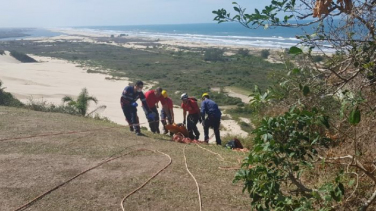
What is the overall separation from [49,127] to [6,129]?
110 centimetres

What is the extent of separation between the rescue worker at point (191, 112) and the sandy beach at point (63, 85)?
810 cm

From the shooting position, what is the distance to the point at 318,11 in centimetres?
362

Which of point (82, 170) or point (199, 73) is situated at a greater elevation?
point (82, 170)

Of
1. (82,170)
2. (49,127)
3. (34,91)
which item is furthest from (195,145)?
(34,91)

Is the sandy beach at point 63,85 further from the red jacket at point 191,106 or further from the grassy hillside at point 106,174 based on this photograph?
the grassy hillside at point 106,174

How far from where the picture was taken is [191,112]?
11.7 meters

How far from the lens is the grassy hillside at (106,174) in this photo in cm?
592

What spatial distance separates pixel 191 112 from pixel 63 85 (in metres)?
25.1

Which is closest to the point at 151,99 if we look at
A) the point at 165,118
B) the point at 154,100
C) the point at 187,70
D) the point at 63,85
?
the point at 154,100

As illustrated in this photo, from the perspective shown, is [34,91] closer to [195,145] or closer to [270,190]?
[195,145]

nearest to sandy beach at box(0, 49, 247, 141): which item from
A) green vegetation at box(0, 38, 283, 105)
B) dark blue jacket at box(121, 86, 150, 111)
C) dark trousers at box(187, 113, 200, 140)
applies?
green vegetation at box(0, 38, 283, 105)

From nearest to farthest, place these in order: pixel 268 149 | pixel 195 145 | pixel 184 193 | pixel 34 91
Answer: pixel 268 149 → pixel 184 193 → pixel 195 145 → pixel 34 91

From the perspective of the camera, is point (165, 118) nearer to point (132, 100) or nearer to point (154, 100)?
point (154, 100)

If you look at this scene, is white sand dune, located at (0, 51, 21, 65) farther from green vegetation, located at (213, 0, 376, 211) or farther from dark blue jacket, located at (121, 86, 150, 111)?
green vegetation, located at (213, 0, 376, 211)
